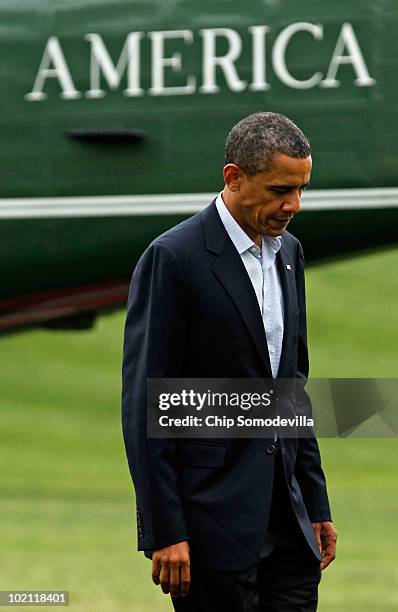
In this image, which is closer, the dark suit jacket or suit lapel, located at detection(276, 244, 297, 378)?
the dark suit jacket

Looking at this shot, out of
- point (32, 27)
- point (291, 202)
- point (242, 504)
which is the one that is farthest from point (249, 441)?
point (32, 27)

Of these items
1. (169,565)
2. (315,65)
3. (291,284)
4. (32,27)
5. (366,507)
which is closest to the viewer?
(169,565)

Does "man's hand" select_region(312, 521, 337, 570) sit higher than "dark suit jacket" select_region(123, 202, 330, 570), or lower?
lower

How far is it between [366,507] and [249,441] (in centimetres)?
378

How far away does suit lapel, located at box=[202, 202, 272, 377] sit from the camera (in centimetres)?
243

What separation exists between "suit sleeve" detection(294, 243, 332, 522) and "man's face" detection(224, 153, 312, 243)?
0.23 meters

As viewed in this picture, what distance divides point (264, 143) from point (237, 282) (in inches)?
10.4

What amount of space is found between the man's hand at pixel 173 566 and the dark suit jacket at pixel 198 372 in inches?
0.9

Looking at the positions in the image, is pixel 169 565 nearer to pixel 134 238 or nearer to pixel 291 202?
pixel 291 202

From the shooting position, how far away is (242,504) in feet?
7.93

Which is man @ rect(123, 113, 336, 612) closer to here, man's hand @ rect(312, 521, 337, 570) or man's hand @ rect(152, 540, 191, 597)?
man's hand @ rect(152, 540, 191, 597)

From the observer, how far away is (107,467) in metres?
7.60

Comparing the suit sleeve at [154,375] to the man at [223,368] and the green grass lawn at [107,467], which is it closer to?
the man at [223,368]

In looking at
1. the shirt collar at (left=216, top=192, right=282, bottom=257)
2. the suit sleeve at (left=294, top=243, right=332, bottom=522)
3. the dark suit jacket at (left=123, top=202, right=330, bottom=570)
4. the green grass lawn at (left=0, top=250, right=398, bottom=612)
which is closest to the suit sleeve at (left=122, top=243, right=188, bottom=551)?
the dark suit jacket at (left=123, top=202, right=330, bottom=570)
